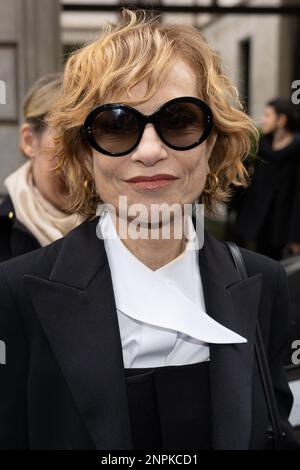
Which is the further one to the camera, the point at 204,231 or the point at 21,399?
the point at 204,231

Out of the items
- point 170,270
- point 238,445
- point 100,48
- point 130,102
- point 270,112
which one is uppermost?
point 270,112

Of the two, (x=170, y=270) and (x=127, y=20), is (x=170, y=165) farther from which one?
(x=127, y=20)

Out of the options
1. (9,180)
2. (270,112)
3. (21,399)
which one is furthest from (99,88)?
(270,112)

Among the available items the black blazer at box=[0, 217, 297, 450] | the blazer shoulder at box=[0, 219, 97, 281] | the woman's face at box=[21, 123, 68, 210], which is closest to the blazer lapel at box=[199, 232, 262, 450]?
the black blazer at box=[0, 217, 297, 450]

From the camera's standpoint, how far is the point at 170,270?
159 centimetres

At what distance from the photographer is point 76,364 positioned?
57.0 inches

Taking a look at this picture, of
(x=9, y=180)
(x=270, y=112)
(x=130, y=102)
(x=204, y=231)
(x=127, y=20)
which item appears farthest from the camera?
(x=270, y=112)

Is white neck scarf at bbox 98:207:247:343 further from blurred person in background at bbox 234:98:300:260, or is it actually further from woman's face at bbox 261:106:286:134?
woman's face at bbox 261:106:286:134

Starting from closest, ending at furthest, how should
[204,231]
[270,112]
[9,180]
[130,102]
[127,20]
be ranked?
[130,102], [127,20], [204,231], [9,180], [270,112]

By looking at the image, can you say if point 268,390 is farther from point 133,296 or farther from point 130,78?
point 130,78

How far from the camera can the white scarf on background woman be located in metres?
2.40

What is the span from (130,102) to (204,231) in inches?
18.3

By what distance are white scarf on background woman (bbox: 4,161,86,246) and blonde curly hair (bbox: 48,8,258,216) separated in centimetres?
74

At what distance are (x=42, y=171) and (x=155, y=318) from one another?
1.16 meters
